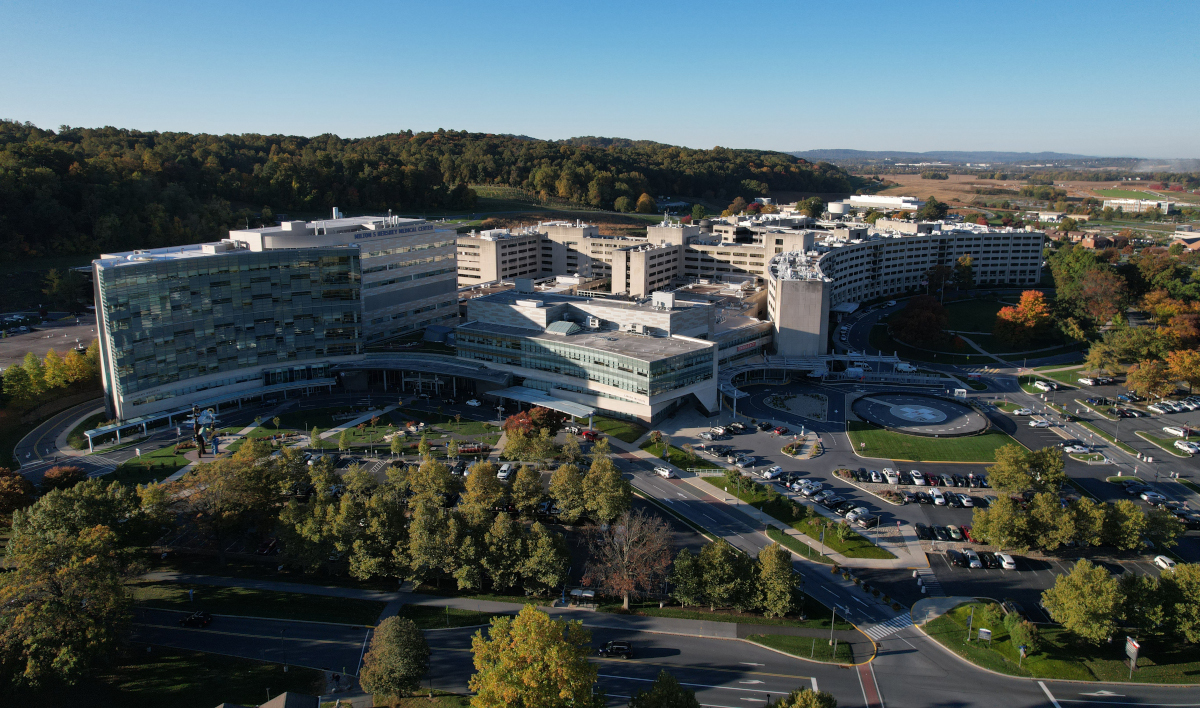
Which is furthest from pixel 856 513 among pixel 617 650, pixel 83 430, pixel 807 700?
pixel 83 430

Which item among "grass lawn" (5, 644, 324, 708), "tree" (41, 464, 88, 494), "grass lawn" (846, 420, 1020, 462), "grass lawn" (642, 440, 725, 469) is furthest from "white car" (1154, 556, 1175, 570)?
"tree" (41, 464, 88, 494)

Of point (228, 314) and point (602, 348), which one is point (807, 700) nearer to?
point (602, 348)

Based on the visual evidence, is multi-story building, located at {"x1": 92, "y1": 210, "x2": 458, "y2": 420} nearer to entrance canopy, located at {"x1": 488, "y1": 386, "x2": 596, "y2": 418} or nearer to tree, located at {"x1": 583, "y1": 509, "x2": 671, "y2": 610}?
entrance canopy, located at {"x1": 488, "y1": 386, "x2": 596, "y2": 418}

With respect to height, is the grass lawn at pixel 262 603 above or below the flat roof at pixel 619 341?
below

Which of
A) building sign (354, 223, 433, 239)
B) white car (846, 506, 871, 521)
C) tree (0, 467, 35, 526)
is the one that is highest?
building sign (354, 223, 433, 239)

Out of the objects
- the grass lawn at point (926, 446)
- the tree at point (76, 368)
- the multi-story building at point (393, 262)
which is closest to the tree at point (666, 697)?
the grass lawn at point (926, 446)

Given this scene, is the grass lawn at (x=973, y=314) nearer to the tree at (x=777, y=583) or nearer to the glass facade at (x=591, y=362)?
the glass facade at (x=591, y=362)
